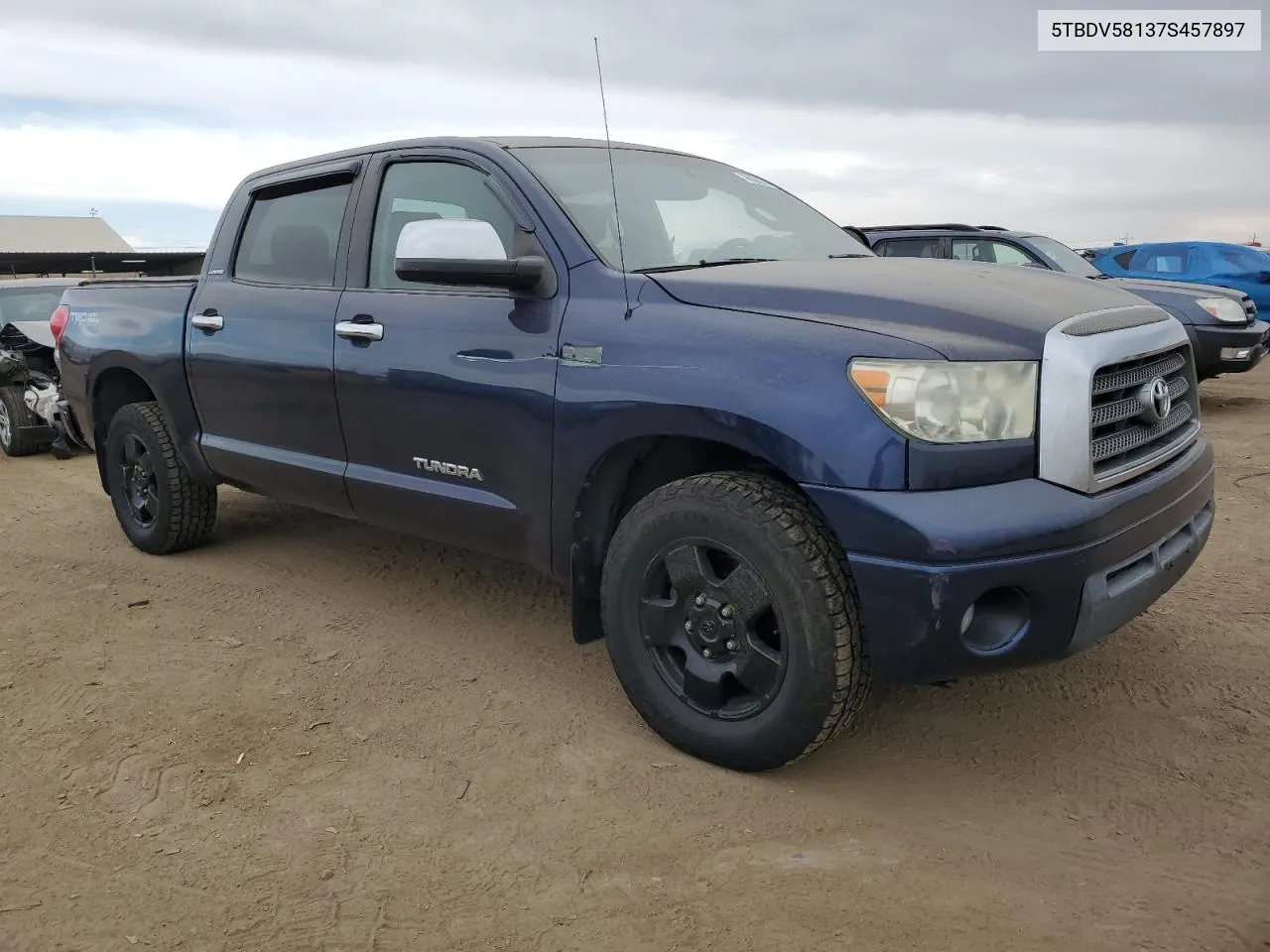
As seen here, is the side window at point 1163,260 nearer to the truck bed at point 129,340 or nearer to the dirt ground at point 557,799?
the dirt ground at point 557,799

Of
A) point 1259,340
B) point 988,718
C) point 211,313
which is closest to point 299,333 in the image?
point 211,313

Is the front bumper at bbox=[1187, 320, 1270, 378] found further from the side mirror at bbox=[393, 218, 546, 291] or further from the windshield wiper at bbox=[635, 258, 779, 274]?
the side mirror at bbox=[393, 218, 546, 291]

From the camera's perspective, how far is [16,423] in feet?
27.7

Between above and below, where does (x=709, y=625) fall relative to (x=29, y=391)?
below

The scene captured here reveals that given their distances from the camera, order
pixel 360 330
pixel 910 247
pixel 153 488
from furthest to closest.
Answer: pixel 910 247
pixel 153 488
pixel 360 330

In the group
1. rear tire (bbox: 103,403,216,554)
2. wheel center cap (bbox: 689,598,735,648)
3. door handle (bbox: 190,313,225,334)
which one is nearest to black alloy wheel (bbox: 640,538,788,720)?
wheel center cap (bbox: 689,598,735,648)

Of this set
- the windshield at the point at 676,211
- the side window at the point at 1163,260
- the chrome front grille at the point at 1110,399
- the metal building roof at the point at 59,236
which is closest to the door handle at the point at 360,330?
the windshield at the point at 676,211

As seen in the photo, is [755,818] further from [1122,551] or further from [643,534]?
[1122,551]

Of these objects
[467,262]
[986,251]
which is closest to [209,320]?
[467,262]

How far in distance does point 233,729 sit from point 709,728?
1505 millimetres

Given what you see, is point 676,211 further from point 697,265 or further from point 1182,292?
point 1182,292

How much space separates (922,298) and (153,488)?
398cm

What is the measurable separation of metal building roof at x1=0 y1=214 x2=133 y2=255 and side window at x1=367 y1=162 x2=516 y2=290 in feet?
100

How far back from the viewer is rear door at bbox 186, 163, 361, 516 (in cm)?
386
